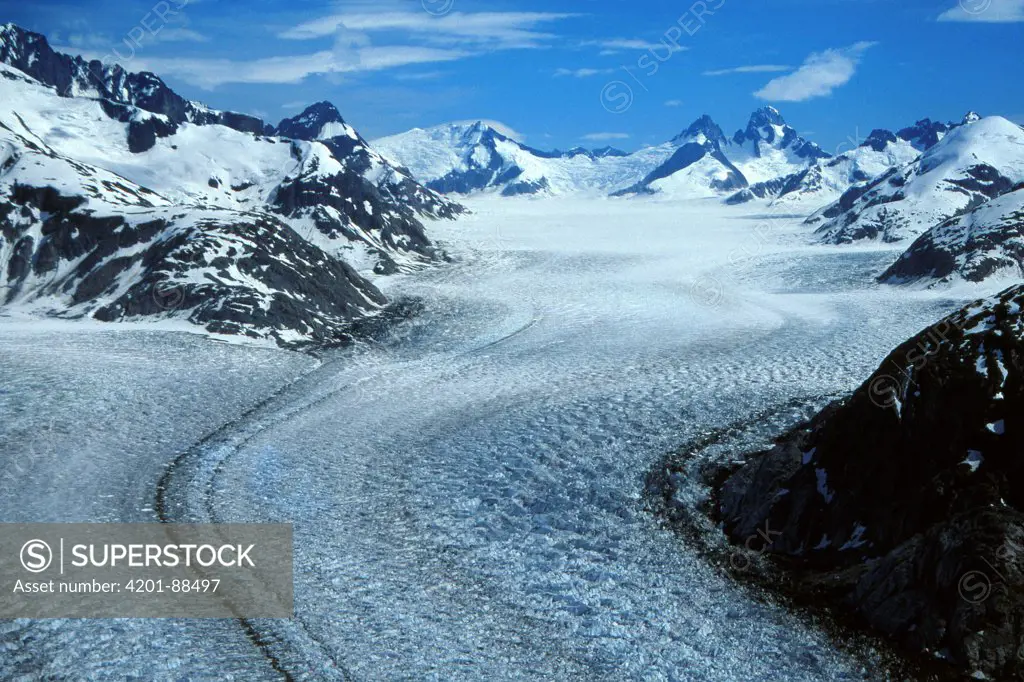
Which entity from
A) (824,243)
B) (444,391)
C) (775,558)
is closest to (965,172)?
(824,243)

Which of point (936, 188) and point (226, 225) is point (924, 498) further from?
point (936, 188)

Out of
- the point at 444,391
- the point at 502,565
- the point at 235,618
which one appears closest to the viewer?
the point at 235,618

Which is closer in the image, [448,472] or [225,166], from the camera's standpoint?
[448,472]

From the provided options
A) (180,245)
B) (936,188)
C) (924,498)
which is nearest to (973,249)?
(924,498)

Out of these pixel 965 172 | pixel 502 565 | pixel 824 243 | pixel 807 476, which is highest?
pixel 965 172

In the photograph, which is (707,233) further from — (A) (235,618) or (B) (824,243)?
(A) (235,618)

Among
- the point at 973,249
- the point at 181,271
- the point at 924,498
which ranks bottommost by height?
the point at 924,498

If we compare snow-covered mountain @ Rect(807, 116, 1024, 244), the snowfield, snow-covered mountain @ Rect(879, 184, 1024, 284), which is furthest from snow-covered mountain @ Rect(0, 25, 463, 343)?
snow-covered mountain @ Rect(807, 116, 1024, 244)

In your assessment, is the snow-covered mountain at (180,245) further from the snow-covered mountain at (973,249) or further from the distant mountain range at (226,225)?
the snow-covered mountain at (973,249)
